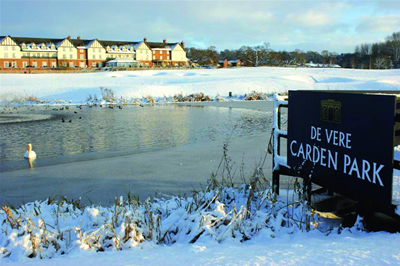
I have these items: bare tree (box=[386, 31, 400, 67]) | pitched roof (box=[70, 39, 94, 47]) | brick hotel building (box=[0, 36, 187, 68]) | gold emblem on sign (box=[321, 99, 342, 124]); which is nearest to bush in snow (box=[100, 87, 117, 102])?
gold emblem on sign (box=[321, 99, 342, 124])

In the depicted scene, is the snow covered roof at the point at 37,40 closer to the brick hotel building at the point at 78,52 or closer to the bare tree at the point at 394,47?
the brick hotel building at the point at 78,52

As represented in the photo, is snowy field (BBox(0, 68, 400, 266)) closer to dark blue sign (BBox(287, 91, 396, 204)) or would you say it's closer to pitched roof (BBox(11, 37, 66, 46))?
dark blue sign (BBox(287, 91, 396, 204))

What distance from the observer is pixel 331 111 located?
15.4 ft

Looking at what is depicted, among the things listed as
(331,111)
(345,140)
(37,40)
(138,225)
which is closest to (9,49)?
(37,40)

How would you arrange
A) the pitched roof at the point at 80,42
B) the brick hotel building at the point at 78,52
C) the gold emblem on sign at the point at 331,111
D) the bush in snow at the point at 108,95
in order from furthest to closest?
the pitched roof at the point at 80,42, the brick hotel building at the point at 78,52, the bush in snow at the point at 108,95, the gold emblem on sign at the point at 331,111

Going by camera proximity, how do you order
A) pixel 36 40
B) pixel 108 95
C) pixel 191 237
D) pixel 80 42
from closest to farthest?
pixel 191 237
pixel 108 95
pixel 36 40
pixel 80 42

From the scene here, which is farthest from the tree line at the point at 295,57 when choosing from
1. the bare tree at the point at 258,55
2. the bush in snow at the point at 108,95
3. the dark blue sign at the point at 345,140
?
the dark blue sign at the point at 345,140

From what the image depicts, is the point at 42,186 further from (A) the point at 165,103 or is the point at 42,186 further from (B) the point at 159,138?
(A) the point at 165,103

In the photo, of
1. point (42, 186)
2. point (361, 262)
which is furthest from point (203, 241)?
point (42, 186)

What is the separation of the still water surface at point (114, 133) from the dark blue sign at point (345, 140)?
5970 millimetres

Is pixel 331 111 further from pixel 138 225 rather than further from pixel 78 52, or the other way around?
pixel 78 52

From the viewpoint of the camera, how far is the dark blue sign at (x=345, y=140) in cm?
397

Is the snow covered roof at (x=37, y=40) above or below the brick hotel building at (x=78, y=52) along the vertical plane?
above

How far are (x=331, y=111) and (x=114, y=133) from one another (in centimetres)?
995
